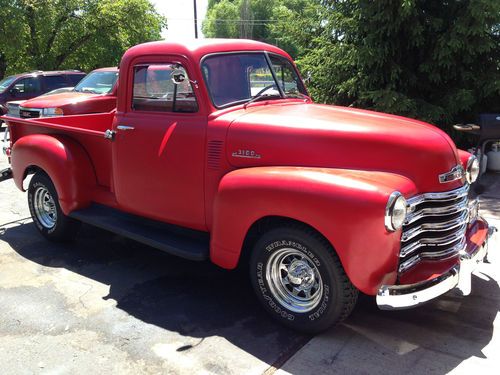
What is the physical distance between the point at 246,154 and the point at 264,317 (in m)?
1.26

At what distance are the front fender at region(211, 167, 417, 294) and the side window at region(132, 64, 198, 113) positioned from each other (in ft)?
3.19

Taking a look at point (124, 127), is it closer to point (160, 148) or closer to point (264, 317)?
point (160, 148)

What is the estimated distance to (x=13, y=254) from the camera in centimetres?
503

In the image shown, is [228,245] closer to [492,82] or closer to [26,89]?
[492,82]

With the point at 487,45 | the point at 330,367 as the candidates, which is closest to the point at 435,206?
the point at 330,367

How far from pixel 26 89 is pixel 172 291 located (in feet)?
40.9

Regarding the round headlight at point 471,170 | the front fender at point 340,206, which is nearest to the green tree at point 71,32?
the front fender at point 340,206

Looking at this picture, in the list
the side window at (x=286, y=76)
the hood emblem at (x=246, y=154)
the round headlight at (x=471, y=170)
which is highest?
the side window at (x=286, y=76)

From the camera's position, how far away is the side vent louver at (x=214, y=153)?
375 cm

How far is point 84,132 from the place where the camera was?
15.6 feet

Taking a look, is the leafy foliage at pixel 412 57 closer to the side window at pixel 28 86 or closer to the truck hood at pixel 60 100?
the truck hood at pixel 60 100

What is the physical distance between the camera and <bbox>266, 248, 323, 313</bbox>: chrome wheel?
335 cm

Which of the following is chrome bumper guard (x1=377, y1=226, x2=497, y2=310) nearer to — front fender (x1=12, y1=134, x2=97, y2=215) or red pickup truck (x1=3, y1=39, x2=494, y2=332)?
red pickup truck (x1=3, y1=39, x2=494, y2=332)

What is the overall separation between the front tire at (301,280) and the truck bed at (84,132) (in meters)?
2.10
